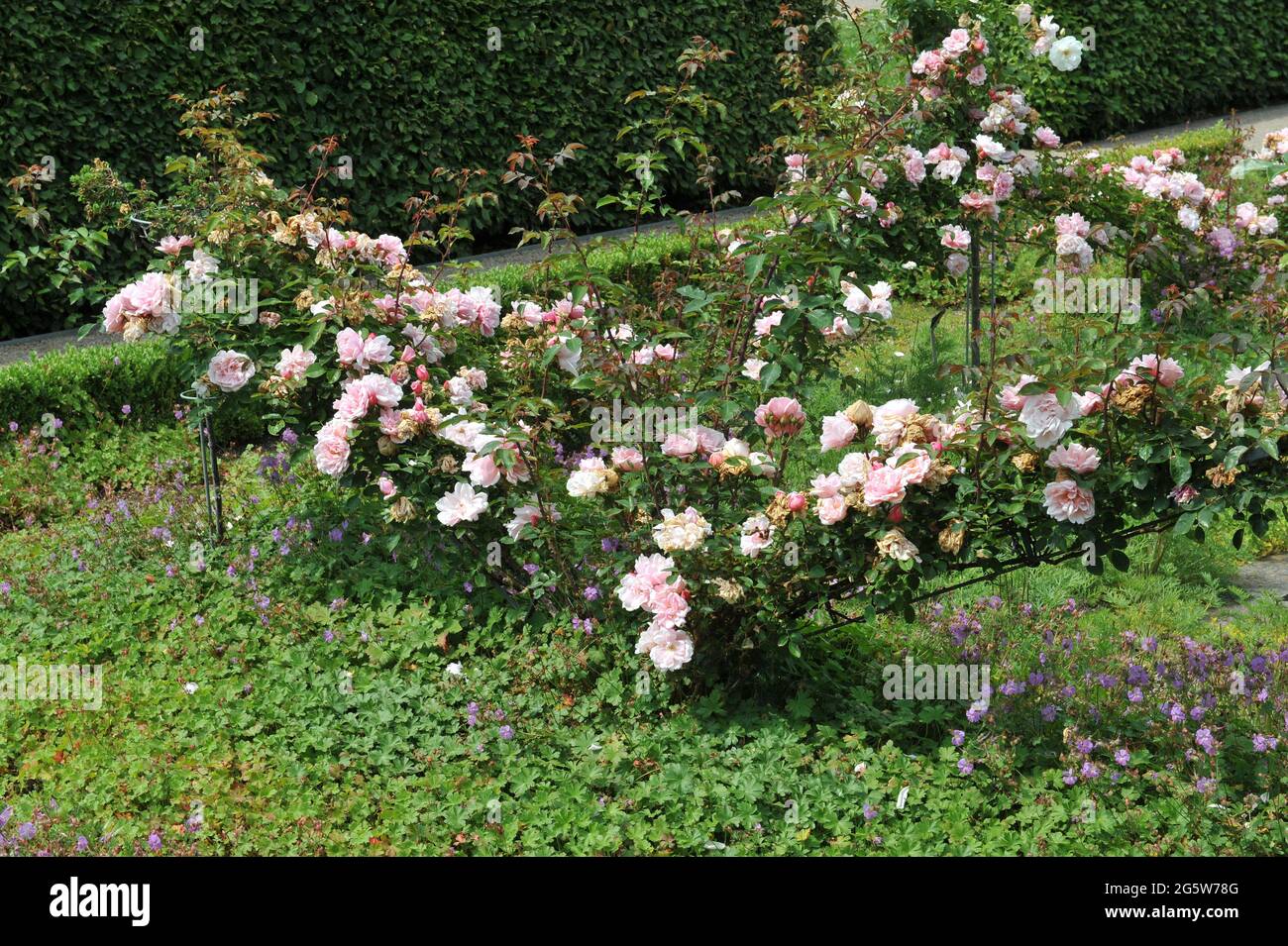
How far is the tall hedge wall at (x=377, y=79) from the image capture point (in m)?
7.23

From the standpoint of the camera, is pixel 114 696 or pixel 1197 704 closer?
pixel 1197 704

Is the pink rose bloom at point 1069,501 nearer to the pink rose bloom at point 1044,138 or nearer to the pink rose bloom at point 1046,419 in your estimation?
the pink rose bloom at point 1046,419

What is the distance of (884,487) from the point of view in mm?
3232

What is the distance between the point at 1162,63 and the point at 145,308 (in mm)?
10879

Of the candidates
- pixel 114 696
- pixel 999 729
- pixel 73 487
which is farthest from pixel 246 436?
pixel 999 729

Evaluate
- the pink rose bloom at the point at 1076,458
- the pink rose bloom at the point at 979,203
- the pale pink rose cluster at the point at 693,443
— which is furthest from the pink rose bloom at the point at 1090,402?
the pink rose bloom at the point at 979,203

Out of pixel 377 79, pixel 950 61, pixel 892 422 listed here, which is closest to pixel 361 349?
pixel 892 422

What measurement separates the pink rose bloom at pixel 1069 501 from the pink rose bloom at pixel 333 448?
2055 mm

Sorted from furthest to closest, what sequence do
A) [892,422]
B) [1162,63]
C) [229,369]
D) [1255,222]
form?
[1162,63] → [1255,222] → [229,369] → [892,422]

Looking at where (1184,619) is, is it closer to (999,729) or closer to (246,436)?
(999,729)

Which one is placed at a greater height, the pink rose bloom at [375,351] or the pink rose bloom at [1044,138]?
the pink rose bloom at [1044,138]

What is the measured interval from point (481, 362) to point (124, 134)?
12.9 ft

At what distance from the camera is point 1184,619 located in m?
4.28

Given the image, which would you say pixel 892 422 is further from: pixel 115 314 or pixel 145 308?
pixel 115 314
